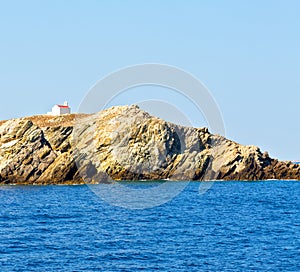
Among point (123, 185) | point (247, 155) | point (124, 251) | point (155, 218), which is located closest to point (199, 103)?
point (155, 218)

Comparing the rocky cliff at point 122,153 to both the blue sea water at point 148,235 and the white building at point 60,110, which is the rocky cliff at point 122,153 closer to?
the blue sea water at point 148,235

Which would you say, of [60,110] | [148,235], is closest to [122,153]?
[60,110]

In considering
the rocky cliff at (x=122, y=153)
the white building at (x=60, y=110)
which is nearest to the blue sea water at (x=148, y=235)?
the rocky cliff at (x=122, y=153)

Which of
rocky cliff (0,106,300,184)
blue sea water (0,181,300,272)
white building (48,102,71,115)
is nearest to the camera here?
blue sea water (0,181,300,272)

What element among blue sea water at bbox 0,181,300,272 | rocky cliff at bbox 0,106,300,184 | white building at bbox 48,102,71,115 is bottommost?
blue sea water at bbox 0,181,300,272

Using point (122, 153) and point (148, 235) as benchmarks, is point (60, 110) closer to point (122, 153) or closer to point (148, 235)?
point (122, 153)

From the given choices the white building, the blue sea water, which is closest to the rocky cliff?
the blue sea water

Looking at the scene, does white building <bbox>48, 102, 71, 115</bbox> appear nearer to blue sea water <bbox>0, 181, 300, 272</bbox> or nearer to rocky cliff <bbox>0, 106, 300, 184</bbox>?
rocky cliff <bbox>0, 106, 300, 184</bbox>

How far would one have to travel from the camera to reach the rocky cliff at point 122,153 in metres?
130

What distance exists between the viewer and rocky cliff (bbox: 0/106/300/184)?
129875 millimetres

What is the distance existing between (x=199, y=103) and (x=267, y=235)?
78.2 feet

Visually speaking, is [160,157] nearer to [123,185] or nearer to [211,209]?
[123,185]

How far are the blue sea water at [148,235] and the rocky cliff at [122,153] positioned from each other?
27086mm

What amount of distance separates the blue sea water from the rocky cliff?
27.1m
